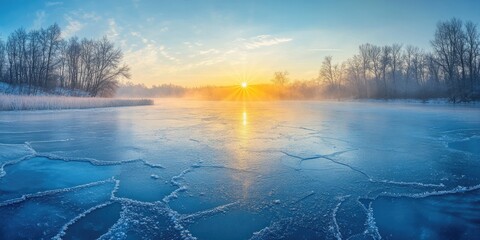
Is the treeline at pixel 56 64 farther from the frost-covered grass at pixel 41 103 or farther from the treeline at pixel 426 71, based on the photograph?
the treeline at pixel 426 71

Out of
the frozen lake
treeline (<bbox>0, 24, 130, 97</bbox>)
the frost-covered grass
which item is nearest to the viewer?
the frozen lake

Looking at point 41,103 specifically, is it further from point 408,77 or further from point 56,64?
point 408,77

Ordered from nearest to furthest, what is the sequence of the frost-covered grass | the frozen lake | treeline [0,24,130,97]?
the frozen lake, the frost-covered grass, treeline [0,24,130,97]

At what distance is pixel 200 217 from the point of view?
224 centimetres

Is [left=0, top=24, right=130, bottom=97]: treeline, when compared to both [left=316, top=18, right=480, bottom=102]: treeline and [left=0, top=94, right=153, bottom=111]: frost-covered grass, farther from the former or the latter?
[left=316, top=18, right=480, bottom=102]: treeline

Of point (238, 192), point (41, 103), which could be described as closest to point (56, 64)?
point (41, 103)

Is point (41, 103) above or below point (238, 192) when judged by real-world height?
above

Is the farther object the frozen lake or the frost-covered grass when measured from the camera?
the frost-covered grass

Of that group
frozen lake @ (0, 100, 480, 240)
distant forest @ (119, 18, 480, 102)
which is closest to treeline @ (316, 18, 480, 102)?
distant forest @ (119, 18, 480, 102)

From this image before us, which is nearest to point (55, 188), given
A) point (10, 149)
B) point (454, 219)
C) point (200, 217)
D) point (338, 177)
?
point (200, 217)

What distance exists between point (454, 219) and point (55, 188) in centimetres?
396

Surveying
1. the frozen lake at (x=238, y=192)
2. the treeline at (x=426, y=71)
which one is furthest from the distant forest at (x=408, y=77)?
the frozen lake at (x=238, y=192)

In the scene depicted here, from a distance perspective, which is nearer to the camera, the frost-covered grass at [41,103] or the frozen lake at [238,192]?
the frozen lake at [238,192]

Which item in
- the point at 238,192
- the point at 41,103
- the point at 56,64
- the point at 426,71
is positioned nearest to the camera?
the point at 238,192
